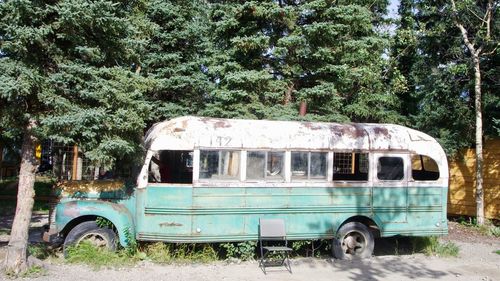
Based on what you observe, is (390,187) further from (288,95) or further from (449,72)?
(288,95)

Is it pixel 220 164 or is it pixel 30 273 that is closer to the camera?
pixel 30 273

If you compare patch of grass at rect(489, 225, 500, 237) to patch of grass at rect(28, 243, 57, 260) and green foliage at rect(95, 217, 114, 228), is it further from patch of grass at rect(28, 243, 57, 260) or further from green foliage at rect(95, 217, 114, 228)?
patch of grass at rect(28, 243, 57, 260)

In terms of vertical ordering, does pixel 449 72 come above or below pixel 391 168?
above

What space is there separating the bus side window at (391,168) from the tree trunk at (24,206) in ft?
22.0

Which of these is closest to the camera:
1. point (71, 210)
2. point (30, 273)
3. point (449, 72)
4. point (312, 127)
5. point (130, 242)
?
point (30, 273)

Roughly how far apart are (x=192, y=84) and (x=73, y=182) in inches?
320

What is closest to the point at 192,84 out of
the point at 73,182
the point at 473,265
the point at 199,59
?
the point at 199,59

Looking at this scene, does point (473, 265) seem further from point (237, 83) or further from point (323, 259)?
point (237, 83)

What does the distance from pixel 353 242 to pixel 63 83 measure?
21.0 feet

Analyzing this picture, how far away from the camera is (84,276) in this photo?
755 cm

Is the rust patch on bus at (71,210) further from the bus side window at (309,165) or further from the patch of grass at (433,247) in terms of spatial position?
→ the patch of grass at (433,247)

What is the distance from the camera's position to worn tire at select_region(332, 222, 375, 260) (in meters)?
9.44

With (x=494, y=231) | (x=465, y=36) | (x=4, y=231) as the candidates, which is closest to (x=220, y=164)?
(x=4, y=231)

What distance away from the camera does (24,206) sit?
7.59 meters
